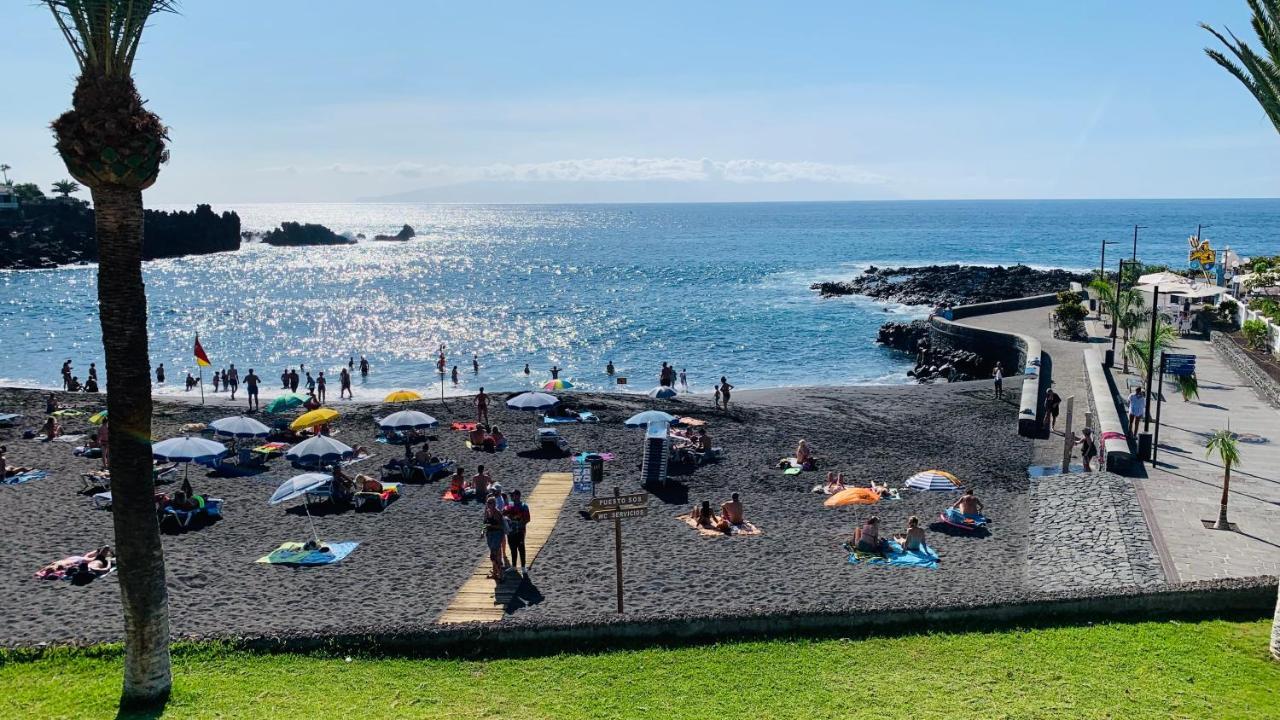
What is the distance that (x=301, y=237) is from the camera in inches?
7067

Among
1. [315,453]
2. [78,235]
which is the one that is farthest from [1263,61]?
[78,235]

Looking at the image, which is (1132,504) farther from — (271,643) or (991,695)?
A: (271,643)

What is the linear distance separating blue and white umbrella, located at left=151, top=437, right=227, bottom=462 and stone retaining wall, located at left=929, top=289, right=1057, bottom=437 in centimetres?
2120

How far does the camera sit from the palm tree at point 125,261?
8992 mm

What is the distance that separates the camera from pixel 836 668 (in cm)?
1111

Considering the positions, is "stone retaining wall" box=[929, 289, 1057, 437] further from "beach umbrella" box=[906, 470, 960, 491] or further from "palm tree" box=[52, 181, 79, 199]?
"palm tree" box=[52, 181, 79, 199]

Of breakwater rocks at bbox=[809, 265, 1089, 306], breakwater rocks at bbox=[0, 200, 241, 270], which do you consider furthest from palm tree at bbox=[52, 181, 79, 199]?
breakwater rocks at bbox=[809, 265, 1089, 306]

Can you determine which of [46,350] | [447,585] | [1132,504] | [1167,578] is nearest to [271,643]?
[447,585]

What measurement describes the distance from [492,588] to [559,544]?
257cm

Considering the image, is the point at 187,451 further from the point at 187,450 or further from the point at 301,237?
the point at 301,237

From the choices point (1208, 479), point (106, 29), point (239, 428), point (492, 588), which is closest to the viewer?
point (106, 29)

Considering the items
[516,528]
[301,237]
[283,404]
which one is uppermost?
[301,237]

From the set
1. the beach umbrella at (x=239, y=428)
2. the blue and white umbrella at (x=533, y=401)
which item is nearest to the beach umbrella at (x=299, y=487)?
the beach umbrella at (x=239, y=428)

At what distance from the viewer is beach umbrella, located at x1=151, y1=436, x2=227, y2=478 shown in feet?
64.6
